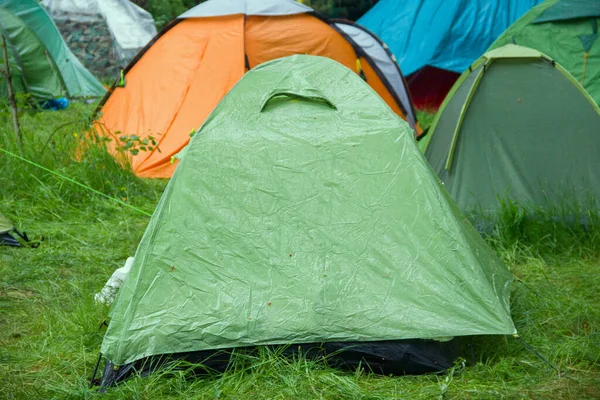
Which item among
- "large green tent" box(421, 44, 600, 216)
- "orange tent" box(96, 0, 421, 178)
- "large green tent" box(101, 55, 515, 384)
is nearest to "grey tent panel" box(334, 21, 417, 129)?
"orange tent" box(96, 0, 421, 178)

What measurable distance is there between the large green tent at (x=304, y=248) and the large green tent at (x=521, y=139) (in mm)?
1307

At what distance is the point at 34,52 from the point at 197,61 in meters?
4.44

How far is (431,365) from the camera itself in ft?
10.1

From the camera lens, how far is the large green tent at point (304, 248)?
3.07 metres

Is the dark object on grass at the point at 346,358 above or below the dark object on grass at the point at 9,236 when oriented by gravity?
above

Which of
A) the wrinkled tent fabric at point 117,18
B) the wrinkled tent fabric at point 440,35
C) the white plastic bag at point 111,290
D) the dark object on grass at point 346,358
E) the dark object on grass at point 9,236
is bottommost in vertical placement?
the wrinkled tent fabric at point 117,18

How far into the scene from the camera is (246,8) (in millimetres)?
7117

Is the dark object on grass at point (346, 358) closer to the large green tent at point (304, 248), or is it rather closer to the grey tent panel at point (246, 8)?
the large green tent at point (304, 248)

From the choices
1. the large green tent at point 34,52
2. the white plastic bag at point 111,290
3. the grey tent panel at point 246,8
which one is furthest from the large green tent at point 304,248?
the large green tent at point 34,52

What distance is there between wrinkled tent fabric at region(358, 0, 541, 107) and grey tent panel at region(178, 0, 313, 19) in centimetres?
313

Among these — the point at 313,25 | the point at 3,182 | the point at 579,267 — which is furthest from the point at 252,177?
the point at 313,25

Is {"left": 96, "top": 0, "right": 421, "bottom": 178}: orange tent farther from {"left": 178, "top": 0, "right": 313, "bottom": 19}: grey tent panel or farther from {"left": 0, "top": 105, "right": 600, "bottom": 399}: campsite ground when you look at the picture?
{"left": 0, "top": 105, "right": 600, "bottom": 399}: campsite ground

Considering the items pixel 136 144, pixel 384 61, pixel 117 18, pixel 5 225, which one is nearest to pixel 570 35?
pixel 384 61

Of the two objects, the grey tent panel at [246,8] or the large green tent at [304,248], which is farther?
the grey tent panel at [246,8]
